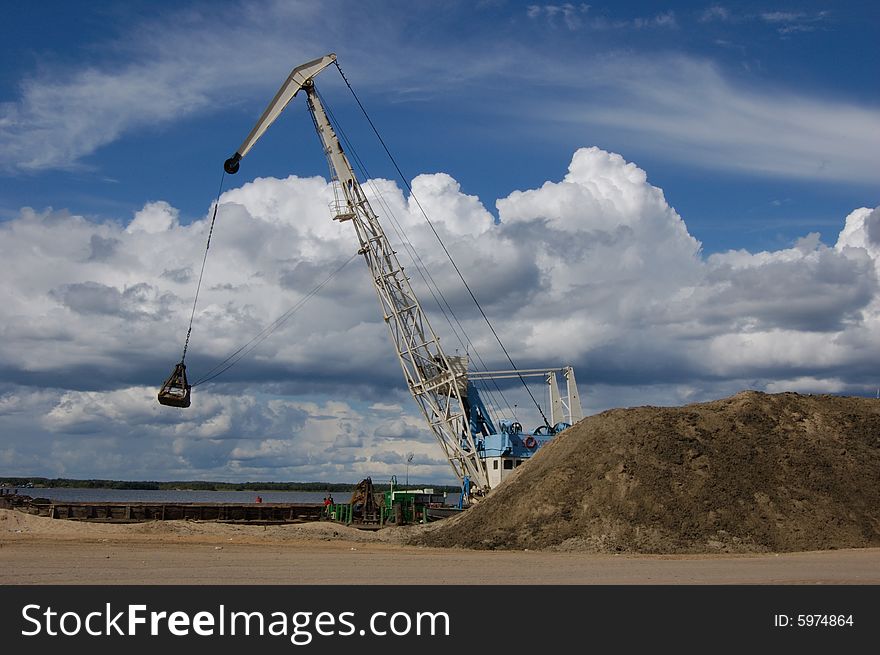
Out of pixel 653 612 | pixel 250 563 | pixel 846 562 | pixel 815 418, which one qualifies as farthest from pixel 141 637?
pixel 815 418

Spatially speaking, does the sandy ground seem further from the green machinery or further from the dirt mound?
the green machinery

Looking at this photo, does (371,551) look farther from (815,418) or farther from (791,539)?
(815,418)

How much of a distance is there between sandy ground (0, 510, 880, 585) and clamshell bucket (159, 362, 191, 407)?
6.63m

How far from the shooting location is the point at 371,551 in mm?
35375

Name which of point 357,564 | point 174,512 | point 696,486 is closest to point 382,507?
point 174,512

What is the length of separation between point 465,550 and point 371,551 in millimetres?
3687

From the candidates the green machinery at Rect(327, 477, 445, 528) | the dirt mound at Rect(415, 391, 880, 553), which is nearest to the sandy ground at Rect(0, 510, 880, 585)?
the dirt mound at Rect(415, 391, 880, 553)

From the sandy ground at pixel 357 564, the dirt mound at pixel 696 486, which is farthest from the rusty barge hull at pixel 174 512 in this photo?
the dirt mound at pixel 696 486

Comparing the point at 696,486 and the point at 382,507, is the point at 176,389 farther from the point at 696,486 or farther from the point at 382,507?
the point at 696,486

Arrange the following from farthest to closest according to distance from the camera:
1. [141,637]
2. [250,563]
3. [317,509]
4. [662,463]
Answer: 1. [317,509]
2. [662,463]
3. [250,563]
4. [141,637]

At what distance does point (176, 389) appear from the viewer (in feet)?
147

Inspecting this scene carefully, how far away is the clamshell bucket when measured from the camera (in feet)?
146

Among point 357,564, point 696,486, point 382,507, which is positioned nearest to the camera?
point 357,564

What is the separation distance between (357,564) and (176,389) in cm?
1989
